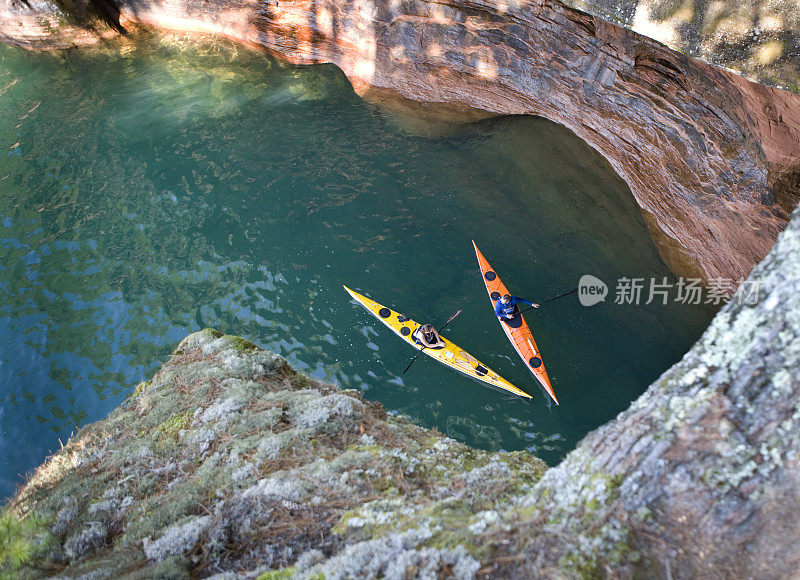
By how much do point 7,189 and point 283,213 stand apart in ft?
21.6

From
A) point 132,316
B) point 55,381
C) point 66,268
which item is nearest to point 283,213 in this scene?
point 132,316

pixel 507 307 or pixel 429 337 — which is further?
pixel 507 307

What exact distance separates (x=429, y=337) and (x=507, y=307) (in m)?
1.46

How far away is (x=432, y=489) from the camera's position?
372cm

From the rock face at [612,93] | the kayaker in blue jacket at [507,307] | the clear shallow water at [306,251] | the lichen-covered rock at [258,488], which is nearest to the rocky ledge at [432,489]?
the lichen-covered rock at [258,488]

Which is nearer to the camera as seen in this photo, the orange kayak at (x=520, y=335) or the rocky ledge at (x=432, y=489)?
the rocky ledge at (x=432, y=489)

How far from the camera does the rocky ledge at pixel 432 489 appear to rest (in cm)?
240

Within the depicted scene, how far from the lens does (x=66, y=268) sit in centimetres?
1036

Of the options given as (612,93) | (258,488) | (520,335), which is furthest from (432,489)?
(612,93)

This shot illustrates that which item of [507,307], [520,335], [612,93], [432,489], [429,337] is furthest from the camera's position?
[612,93]

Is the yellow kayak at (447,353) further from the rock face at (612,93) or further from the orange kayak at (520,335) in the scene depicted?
the rock face at (612,93)

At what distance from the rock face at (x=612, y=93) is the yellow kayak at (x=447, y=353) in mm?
4267

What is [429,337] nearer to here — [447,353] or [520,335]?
[447,353]

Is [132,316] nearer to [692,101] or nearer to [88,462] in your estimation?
[88,462]
